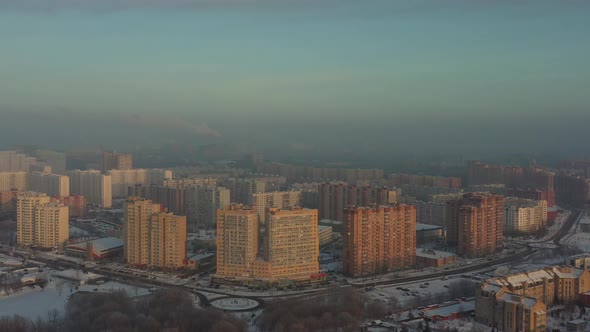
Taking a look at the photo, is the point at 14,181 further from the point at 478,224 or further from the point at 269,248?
the point at 478,224

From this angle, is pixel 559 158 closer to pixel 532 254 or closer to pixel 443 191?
pixel 443 191

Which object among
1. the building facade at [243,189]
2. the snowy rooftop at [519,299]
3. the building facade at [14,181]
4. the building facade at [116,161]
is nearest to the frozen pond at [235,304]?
the snowy rooftop at [519,299]

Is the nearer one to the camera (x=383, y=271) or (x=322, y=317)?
(x=322, y=317)

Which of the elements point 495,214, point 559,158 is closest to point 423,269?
point 495,214

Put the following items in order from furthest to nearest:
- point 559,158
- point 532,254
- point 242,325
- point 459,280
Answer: point 559,158, point 532,254, point 459,280, point 242,325

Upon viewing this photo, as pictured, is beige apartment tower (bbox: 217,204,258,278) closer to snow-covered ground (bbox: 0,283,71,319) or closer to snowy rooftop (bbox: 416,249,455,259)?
snow-covered ground (bbox: 0,283,71,319)

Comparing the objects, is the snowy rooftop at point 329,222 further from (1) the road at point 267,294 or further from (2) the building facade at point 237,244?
(2) the building facade at point 237,244

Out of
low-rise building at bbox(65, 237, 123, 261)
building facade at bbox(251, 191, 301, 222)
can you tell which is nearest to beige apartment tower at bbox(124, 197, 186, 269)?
low-rise building at bbox(65, 237, 123, 261)
